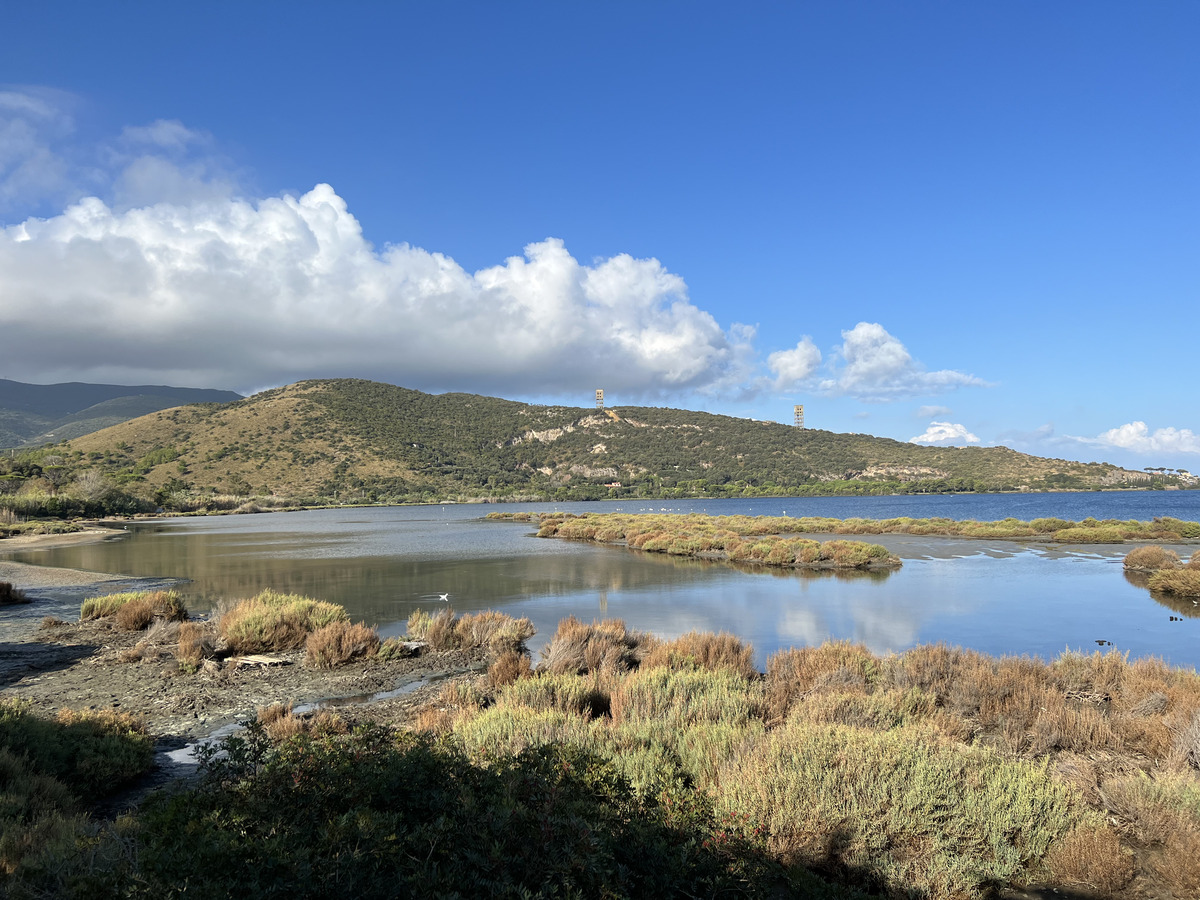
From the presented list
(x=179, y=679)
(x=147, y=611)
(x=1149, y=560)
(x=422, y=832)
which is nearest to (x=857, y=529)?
(x=1149, y=560)

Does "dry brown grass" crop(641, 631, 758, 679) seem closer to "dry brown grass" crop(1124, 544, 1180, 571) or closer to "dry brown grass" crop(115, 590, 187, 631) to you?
"dry brown grass" crop(115, 590, 187, 631)

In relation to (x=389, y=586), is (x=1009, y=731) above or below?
above

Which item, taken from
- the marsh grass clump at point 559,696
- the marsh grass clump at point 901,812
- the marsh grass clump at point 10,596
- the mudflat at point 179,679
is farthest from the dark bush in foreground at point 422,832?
the marsh grass clump at point 10,596

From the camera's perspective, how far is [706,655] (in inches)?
387

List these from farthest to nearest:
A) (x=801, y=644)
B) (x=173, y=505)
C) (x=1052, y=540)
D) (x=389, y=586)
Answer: (x=173, y=505) → (x=1052, y=540) → (x=389, y=586) → (x=801, y=644)

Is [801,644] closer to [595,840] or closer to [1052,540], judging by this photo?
[595,840]

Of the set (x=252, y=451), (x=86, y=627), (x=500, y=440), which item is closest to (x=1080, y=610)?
(x=86, y=627)

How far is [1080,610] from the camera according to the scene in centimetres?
1619

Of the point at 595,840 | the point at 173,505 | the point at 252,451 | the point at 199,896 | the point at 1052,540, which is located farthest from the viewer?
the point at 252,451

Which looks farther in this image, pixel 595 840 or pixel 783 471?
pixel 783 471

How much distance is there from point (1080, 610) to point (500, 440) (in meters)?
129

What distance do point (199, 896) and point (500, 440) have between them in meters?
140

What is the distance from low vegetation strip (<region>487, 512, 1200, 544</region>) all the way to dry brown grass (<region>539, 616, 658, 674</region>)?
22271 millimetres

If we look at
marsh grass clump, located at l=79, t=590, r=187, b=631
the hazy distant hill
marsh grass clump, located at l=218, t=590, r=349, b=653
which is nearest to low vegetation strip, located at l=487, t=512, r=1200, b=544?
marsh grass clump, located at l=218, t=590, r=349, b=653
